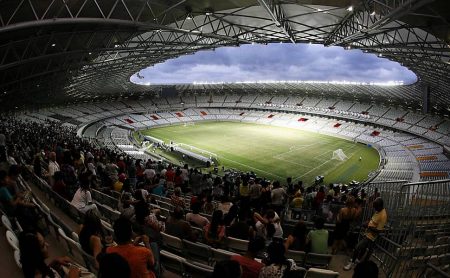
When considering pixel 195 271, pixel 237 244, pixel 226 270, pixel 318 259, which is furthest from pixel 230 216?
pixel 226 270

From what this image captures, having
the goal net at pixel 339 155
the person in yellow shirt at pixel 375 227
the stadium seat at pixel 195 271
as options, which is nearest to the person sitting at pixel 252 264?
the stadium seat at pixel 195 271

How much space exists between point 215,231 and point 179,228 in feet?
2.54

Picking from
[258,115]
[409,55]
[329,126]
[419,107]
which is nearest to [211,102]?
[258,115]

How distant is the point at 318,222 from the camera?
7.25 meters

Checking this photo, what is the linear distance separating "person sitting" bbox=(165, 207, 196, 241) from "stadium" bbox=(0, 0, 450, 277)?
3cm

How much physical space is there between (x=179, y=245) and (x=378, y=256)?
4.93 m

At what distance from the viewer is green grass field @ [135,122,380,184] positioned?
3672 centimetres

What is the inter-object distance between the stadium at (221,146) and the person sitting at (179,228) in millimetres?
34

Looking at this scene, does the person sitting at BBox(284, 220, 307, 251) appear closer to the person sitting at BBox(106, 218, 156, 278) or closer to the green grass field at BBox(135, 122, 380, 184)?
the person sitting at BBox(106, 218, 156, 278)

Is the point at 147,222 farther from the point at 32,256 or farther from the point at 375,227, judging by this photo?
the point at 375,227

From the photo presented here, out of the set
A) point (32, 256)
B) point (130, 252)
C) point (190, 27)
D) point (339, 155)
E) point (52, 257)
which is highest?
point (190, 27)

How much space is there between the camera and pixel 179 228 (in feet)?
23.5

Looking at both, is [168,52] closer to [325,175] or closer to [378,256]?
[325,175]

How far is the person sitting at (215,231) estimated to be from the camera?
7.16 m
